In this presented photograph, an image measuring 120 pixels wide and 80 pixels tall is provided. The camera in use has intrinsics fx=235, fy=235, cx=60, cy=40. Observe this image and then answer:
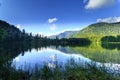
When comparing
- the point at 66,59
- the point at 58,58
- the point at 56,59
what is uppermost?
the point at 56,59

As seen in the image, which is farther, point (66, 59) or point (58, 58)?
point (58, 58)

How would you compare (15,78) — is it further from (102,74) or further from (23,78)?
(102,74)

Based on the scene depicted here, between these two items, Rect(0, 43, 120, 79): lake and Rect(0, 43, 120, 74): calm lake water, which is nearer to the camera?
Rect(0, 43, 120, 79): lake

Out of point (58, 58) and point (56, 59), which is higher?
point (56, 59)

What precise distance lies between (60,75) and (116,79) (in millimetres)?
4869

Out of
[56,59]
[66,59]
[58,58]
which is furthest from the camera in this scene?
[58,58]

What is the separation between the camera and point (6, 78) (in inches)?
683

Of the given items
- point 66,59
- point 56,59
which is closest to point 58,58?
point 66,59

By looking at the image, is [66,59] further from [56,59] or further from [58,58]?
[56,59]

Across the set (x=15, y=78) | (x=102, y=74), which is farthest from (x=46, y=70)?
(x=102, y=74)

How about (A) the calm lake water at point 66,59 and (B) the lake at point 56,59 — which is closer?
(B) the lake at point 56,59

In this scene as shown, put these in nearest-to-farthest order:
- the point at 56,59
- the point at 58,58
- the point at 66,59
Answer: the point at 56,59, the point at 66,59, the point at 58,58

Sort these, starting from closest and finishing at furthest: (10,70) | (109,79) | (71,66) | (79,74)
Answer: (109,79), (79,74), (10,70), (71,66)

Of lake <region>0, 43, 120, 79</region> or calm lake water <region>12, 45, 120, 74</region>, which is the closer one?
lake <region>0, 43, 120, 79</region>
